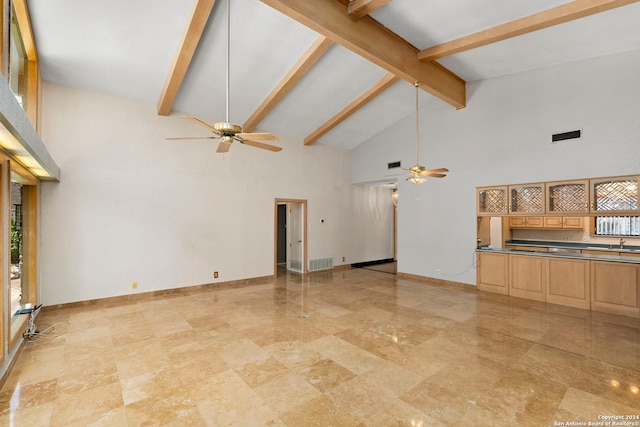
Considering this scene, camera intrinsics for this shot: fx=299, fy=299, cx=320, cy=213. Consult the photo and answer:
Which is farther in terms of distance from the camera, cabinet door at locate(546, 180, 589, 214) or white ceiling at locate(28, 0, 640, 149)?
cabinet door at locate(546, 180, 589, 214)

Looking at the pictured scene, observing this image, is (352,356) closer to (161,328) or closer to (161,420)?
(161,420)

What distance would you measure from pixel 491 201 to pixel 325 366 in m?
5.17

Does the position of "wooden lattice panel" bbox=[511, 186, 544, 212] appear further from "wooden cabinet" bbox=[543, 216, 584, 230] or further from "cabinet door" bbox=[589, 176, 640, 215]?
"wooden cabinet" bbox=[543, 216, 584, 230]

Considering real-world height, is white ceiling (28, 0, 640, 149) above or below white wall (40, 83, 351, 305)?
above

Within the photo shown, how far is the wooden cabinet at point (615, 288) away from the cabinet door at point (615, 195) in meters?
0.89

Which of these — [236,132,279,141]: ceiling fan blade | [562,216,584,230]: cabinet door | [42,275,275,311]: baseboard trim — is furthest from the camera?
[562,216,584,230]: cabinet door

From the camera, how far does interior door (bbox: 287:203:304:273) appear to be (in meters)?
8.38

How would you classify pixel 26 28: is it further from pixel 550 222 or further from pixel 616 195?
pixel 550 222

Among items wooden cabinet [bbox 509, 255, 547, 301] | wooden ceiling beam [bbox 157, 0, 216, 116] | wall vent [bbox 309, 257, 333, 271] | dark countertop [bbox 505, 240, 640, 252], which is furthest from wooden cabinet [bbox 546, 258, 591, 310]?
wooden ceiling beam [bbox 157, 0, 216, 116]

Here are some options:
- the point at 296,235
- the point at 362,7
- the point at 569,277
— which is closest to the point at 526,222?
the point at 569,277

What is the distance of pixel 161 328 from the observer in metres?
4.29

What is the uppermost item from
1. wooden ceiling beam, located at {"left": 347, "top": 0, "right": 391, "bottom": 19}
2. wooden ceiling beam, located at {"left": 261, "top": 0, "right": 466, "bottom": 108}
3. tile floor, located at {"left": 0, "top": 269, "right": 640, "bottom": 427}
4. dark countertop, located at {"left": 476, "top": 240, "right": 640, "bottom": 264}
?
wooden ceiling beam, located at {"left": 347, "top": 0, "right": 391, "bottom": 19}

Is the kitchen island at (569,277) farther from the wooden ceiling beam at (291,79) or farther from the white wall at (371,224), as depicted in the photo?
the wooden ceiling beam at (291,79)

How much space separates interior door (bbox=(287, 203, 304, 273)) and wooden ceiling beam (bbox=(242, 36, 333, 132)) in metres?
2.69
